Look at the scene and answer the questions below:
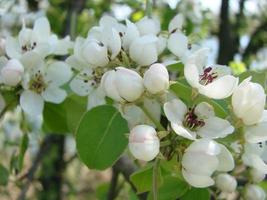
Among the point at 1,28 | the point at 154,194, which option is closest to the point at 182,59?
the point at 154,194

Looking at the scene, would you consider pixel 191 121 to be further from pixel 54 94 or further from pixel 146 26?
pixel 54 94

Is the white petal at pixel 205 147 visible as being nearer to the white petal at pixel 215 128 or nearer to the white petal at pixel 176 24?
the white petal at pixel 215 128

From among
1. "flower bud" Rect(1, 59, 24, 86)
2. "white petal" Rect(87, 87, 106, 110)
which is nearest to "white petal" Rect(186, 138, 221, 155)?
"white petal" Rect(87, 87, 106, 110)

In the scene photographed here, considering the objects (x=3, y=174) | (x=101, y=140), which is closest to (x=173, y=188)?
(x=101, y=140)

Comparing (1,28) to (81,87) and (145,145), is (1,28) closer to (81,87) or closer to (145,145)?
(81,87)

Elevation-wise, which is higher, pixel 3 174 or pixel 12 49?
pixel 12 49
